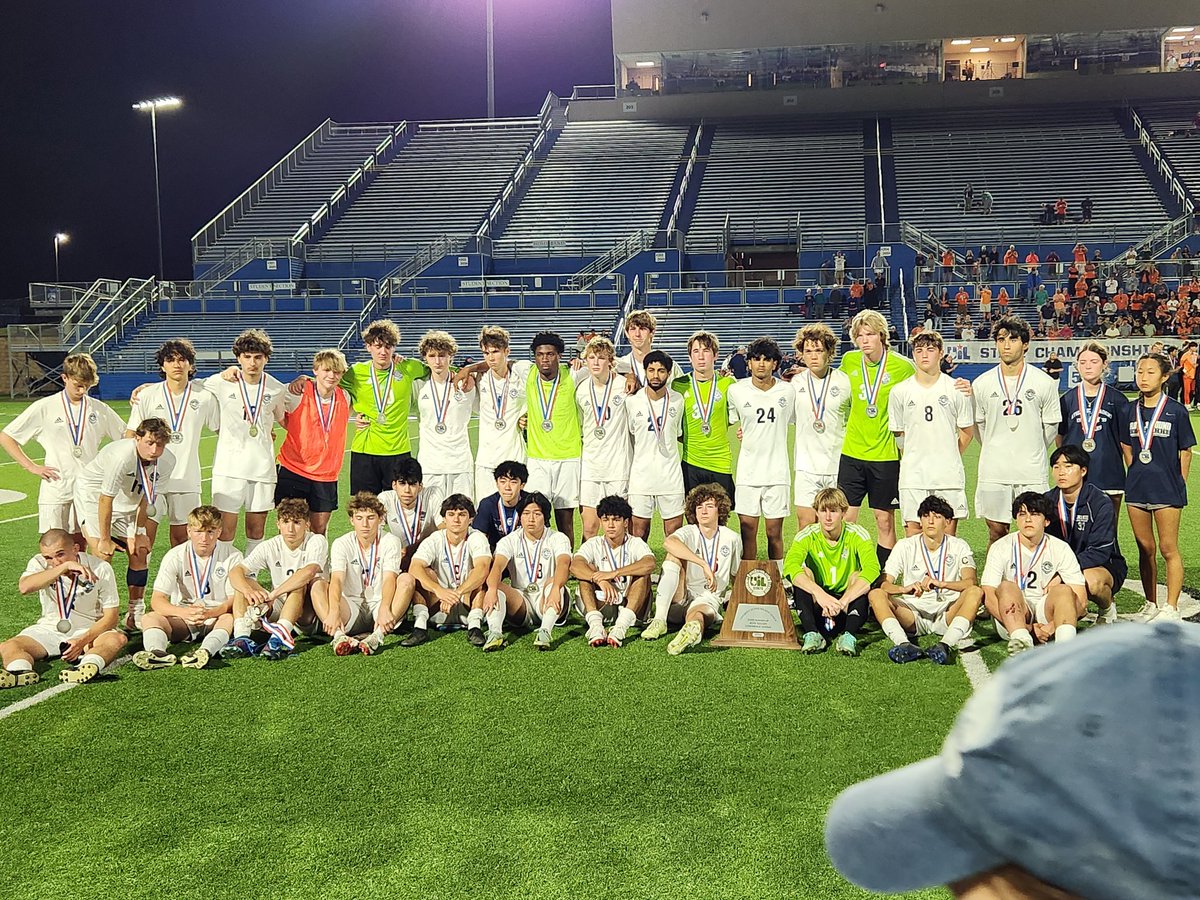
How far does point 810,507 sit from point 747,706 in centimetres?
290

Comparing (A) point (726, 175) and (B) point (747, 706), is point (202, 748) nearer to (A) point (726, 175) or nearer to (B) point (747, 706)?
(B) point (747, 706)

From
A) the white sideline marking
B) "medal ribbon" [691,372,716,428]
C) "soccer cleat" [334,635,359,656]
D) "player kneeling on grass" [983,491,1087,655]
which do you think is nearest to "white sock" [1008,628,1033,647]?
"player kneeling on grass" [983,491,1087,655]

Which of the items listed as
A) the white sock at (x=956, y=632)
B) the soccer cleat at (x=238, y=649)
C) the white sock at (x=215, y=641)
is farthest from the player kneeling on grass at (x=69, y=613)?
the white sock at (x=956, y=632)

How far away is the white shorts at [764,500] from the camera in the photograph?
8055 mm

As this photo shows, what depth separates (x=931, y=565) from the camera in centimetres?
698

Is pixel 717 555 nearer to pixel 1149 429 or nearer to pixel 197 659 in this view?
pixel 1149 429

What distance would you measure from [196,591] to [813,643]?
13.6ft

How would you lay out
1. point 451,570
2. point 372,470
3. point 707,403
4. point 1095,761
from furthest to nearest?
point 372,470, point 707,403, point 451,570, point 1095,761

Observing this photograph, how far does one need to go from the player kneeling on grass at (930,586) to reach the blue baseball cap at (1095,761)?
6.06 metres

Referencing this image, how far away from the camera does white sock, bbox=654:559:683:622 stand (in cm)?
707

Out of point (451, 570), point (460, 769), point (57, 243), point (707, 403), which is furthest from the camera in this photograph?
point (57, 243)

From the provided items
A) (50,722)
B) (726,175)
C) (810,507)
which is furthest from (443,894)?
(726,175)

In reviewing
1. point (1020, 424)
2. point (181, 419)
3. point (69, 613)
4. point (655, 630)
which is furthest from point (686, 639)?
point (181, 419)

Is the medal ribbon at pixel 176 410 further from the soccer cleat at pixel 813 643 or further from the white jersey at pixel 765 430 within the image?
the soccer cleat at pixel 813 643
